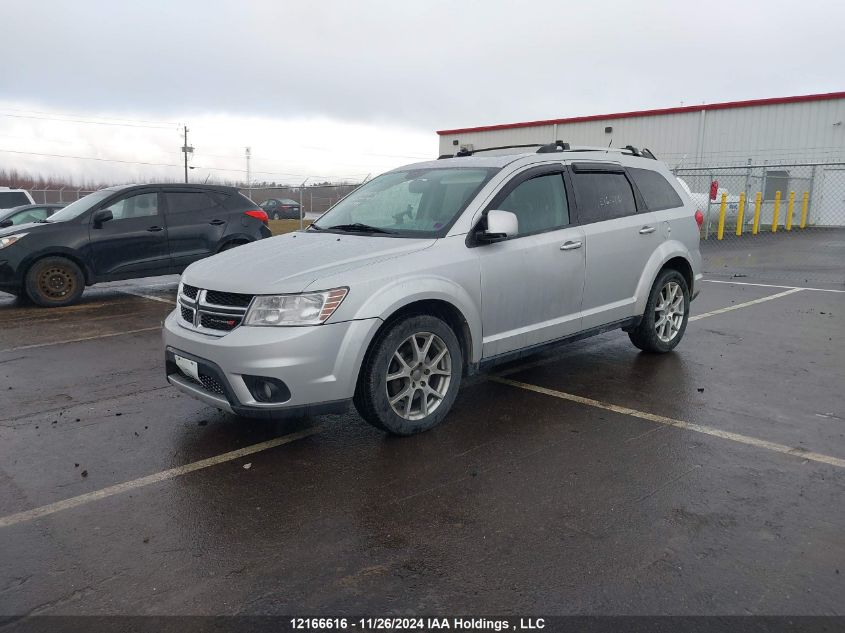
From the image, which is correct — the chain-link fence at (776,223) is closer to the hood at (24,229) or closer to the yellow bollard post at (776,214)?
the yellow bollard post at (776,214)

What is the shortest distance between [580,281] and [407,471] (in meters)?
2.28

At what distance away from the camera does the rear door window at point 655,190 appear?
20.5 ft

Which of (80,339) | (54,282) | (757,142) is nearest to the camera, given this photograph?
(80,339)

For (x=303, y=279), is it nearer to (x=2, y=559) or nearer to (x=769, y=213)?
(x=2, y=559)

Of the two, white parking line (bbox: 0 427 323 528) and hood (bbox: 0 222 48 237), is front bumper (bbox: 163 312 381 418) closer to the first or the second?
white parking line (bbox: 0 427 323 528)

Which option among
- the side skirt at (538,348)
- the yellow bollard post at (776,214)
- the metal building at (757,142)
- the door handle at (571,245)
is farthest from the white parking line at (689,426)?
the yellow bollard post at (776,214)

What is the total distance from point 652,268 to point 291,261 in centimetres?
336

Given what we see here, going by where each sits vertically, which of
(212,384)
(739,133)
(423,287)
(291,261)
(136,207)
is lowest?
(212,384)

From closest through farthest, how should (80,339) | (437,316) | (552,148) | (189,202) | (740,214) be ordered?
(437,316) < (552,148) < (80,339) < (189,202) < (740,214)

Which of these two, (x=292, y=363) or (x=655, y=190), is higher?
(x=655, y=190)

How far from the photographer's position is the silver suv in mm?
3980

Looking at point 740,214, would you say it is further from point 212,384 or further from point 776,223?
point 212,384

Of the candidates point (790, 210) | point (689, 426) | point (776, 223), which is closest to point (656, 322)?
point (689, 426)

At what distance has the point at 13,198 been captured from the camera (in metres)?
19.3
